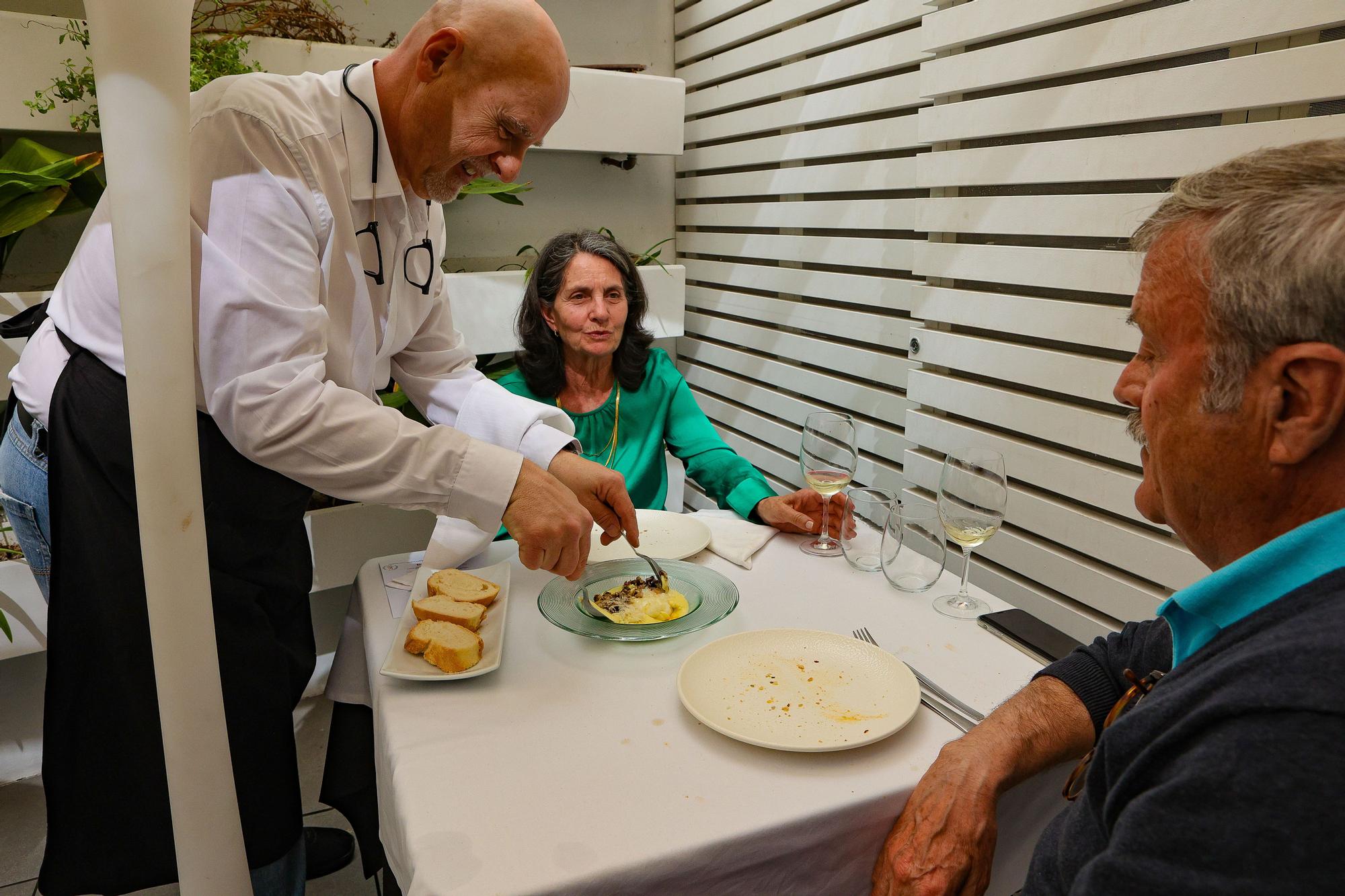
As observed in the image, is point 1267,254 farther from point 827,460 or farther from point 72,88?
point 72,88

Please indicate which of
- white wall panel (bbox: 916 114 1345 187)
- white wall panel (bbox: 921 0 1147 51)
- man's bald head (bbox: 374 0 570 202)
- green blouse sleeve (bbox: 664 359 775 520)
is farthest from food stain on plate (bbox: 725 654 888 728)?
white wall panel (bbox: 921 0 1147 51)

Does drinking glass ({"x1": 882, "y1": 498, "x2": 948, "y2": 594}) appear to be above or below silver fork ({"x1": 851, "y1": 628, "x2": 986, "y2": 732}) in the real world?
above

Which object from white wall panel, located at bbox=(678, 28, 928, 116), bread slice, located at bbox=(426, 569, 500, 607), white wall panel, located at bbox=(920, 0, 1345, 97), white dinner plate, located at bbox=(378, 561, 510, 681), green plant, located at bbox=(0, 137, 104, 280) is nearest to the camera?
white dinner plate, located at bbox=(378, 561, 510, 681)

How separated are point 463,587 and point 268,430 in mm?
400

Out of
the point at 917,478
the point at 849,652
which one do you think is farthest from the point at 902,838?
the point at 917,478

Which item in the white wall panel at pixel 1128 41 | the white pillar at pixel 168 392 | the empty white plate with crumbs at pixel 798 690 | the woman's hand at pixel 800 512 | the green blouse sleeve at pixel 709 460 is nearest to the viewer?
the white pillar at pixel 168 392

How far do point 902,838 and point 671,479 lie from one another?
84.9 inches

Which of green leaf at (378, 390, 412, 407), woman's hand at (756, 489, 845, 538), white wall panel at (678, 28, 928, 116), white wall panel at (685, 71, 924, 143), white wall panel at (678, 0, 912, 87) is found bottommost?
woman's hand at (756, 489, 845, 538)

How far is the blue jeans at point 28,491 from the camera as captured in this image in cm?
137

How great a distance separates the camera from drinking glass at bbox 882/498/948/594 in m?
1.42

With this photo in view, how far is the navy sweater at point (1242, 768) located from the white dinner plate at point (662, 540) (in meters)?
1.00

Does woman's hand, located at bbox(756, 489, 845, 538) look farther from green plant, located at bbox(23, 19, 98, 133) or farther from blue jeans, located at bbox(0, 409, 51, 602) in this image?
green plant, located at bbox(23, 19, 98, 133)

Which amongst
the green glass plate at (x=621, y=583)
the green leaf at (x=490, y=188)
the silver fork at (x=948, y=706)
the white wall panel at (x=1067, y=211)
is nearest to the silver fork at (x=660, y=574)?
the green glass plate at (x=621, y=583)

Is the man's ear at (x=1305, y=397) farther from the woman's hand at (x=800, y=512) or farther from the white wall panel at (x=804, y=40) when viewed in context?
the white wall panel at (x=804, y=40)
